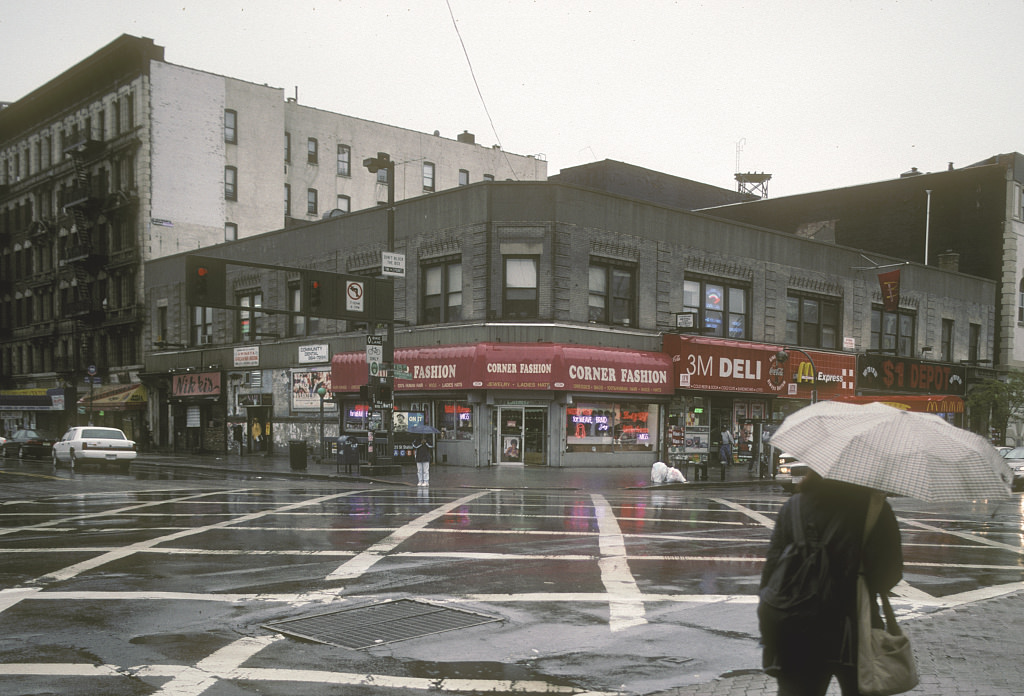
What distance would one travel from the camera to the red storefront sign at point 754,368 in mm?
34344

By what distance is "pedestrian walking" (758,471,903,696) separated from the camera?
425 cm

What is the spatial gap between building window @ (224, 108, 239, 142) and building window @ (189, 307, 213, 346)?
12815 mm

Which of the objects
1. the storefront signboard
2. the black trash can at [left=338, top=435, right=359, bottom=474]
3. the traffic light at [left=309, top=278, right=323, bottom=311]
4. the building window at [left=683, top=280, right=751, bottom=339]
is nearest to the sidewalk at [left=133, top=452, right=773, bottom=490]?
the black trash can at [left=338, top=435, right=359, bottom=474]

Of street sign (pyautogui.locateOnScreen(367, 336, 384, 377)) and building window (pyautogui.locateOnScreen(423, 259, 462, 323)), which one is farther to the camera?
building window (pyautogui.locateOnScreen(423, 259, 462, 323))

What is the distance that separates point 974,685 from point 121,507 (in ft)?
52.9

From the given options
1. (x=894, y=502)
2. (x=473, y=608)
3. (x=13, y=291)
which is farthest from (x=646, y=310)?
(x=13, y=291)

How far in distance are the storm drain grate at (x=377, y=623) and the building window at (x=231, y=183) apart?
4978cm

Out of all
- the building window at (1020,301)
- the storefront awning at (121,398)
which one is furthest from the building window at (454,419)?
the building window at (1020,301)

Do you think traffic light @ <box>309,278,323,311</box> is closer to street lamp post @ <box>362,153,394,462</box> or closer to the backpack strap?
street lamp post @ <box>362,153,394,462</box>

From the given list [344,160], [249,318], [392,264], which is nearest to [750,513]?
[392,264]

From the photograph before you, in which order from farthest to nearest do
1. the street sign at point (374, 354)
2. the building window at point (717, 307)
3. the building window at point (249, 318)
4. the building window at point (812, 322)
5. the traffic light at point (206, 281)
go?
the building window at point (249, 318)
the building window at point (812, 322)
the building window at point (717, 307)
the street sign at point (374, 354)
the traffic light at point (206, 281)

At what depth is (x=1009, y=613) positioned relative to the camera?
8938mm

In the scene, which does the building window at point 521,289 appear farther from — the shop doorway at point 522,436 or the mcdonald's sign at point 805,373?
the mcdonald's sign at point 805,373

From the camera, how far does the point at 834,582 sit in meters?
4.24
